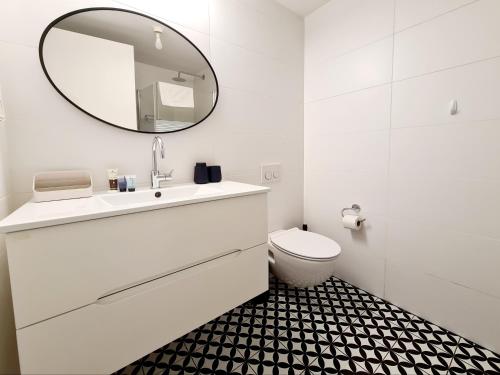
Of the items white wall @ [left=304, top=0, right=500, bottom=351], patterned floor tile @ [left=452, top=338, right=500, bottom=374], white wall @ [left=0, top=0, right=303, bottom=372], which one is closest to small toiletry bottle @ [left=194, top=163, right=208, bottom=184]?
white wall @ [left=0, top=0, right=303, bottom=372]

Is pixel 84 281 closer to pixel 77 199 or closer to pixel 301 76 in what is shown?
pixel 77 199

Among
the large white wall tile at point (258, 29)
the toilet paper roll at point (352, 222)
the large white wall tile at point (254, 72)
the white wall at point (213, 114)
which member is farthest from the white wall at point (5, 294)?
the toilet paper roll at point (352, 222)

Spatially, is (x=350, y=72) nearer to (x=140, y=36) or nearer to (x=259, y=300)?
(x=140, y=36)

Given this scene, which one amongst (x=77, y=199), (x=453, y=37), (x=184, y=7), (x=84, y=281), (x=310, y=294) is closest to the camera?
(x=84, y=281)

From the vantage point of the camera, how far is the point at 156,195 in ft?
3.80

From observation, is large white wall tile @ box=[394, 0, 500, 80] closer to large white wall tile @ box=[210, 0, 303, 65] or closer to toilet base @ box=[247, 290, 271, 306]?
large white wall tile @ box=[210, 0, 303, 65]

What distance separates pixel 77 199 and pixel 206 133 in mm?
767

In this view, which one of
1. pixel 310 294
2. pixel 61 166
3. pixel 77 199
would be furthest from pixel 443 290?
pixel 61 166

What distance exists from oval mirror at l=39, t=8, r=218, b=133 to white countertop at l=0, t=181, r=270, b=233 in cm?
35

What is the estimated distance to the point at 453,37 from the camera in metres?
1.19

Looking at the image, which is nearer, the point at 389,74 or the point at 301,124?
the point at 389,74

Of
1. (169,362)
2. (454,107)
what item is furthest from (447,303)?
(169,362)

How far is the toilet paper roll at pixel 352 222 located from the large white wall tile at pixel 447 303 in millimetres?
317

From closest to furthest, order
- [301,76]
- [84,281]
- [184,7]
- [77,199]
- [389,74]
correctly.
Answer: [84,281] → [77,199] → [184,7] → [389,74] → [301,76]
